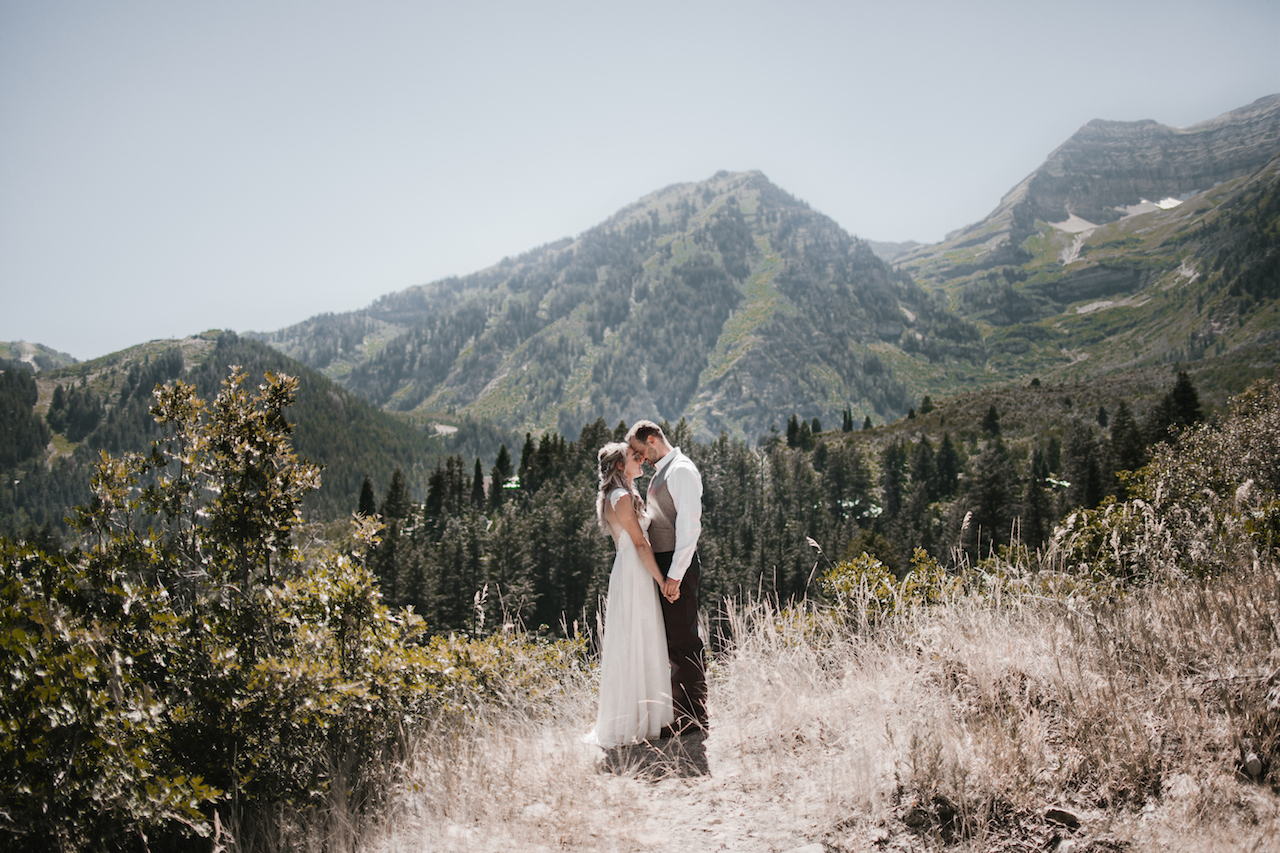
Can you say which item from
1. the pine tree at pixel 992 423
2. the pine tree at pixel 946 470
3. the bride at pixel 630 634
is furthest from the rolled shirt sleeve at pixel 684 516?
the pine tree at pixel 992 423

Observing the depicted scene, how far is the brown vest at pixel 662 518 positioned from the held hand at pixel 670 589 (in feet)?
1.09

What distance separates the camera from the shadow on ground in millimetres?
4777

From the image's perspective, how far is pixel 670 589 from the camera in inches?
209

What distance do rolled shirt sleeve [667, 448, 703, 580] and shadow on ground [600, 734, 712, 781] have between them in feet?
4.28

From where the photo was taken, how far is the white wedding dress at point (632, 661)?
537 centimetres

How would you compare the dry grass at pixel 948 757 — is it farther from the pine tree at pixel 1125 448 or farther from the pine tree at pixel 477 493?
the pine tree at pixel 477 493

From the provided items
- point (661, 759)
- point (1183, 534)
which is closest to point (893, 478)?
point (1183, 534)

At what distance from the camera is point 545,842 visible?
3893 millimetres

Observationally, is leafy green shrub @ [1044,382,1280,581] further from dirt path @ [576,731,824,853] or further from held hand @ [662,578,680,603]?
held hand @ [662,578,680,603]

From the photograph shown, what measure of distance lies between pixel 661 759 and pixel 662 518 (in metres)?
1.81

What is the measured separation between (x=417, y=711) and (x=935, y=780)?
11.9ft

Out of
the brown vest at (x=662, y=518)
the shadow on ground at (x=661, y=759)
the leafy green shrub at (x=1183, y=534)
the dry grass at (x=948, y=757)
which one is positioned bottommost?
the shadow on ground at (x=661, y=759)

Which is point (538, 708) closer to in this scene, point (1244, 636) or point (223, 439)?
point (223, 439)

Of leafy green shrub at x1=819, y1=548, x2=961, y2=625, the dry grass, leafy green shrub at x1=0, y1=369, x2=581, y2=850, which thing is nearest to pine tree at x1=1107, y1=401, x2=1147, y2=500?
leafy green shrub at x1=819, y1=548, x2=961, y2=625
